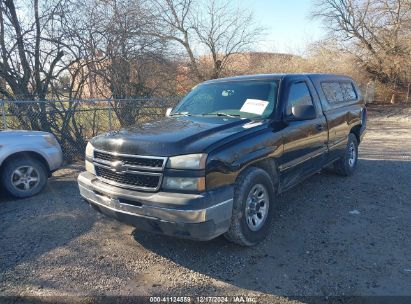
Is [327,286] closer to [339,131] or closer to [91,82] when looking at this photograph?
[339,131]

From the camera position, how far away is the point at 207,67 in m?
18.6

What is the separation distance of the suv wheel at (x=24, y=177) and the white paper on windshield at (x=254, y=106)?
3.65m

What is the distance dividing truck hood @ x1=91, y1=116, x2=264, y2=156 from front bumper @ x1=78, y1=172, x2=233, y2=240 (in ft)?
1.36

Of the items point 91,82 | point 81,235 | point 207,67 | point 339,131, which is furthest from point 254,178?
point 207,67

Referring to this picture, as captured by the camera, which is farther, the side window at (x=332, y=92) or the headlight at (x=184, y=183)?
the side window at (x=332, y=92)

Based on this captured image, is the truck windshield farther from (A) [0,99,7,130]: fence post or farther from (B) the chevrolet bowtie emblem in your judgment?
(A) [0,99,7,130]: fence post

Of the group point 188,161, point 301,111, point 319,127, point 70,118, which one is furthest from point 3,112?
Result: point 319,127

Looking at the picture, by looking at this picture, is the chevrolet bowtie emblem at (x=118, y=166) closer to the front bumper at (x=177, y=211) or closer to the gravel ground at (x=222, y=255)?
the front bumper at (x=177, y=211)

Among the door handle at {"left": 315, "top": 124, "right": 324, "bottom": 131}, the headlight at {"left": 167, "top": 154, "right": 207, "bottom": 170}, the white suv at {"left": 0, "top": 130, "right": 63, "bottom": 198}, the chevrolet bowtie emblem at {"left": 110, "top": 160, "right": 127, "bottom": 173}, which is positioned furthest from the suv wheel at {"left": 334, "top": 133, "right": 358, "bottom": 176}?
the white suv at {"left": 0, "top": 130, "right": 63, "bottom": 198}

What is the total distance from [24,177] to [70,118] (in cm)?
370

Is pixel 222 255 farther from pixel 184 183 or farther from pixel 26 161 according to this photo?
pixel 26 161

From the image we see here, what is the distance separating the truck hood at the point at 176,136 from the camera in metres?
3.05

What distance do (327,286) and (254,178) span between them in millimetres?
1202

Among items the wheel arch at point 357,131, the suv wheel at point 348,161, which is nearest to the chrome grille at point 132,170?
the suv wheel at point 348,161
